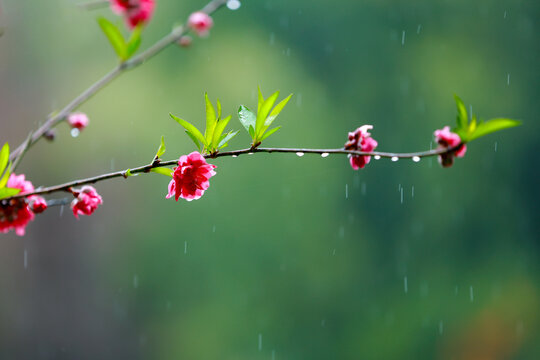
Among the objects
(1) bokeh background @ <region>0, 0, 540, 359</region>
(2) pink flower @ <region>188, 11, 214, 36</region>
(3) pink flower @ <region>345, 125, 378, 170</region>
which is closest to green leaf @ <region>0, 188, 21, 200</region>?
(3) pink flower @ <region>345, 125, 378, 170</region>

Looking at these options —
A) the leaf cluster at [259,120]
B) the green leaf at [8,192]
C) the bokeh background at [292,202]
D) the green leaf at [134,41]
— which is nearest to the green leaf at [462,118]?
the leaf cluster at [259,120]

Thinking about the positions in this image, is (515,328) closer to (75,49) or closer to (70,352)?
(70,352)

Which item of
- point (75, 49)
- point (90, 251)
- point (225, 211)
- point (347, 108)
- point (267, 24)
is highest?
point (267, 24)

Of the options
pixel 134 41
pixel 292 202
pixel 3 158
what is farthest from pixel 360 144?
pixel 292 202

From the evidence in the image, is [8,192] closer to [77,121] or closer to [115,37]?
[115,37]

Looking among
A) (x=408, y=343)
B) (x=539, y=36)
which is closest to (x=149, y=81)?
(x=408, y=343)

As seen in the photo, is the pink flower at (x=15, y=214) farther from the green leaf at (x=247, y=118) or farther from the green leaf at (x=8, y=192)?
the green leaf at (x=247, y=118)
